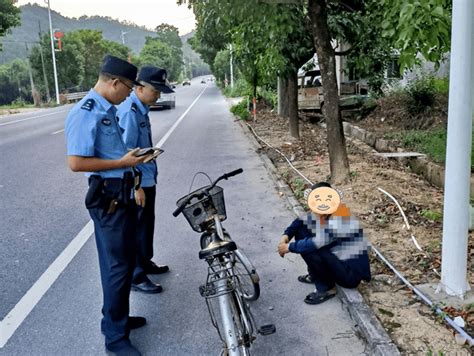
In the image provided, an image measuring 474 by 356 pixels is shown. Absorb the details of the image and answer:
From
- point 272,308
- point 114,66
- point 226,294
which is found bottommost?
point 272,308

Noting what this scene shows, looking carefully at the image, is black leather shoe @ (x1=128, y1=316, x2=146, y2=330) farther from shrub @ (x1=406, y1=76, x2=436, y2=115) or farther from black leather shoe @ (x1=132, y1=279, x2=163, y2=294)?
shrub @ (x1=406, y1=76, x2=436, y2=115)

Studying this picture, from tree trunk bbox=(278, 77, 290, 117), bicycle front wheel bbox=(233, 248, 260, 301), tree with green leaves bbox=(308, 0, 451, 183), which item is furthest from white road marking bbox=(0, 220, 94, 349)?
tree trunk bbox=(278, 77, 290, 117)

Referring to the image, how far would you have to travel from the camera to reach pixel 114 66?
3.22 metres

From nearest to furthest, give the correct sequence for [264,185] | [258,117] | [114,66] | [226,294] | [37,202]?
[226,294] < [114,66] < [37,202] < [264,185] < [258,117]

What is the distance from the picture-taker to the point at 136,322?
380 cm

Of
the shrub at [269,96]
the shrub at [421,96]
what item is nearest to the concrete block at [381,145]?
the shrub at [421,96]

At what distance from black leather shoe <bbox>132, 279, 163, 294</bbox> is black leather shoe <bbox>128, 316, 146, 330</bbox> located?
21.7 inches

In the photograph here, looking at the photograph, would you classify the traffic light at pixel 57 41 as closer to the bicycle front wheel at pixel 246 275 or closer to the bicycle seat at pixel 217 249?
the bicycle front wheel at pixel 246 275

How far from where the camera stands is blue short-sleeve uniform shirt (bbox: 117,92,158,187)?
13.6ft

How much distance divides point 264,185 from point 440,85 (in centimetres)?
748

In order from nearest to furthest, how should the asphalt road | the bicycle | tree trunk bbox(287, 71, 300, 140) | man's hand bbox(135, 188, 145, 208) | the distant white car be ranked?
1. the bicycle
2. man's hand bbox(135, 188, 145, 208)
3. the asphalt road
4. tree trunk bbox(287, 71, 300, 140)
5. the distant white car

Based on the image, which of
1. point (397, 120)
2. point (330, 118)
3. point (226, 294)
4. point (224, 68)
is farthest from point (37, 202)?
point (224, 68)

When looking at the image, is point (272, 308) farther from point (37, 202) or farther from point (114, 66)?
point (37, 202)

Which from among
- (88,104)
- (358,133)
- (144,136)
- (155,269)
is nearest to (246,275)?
(155,269)
